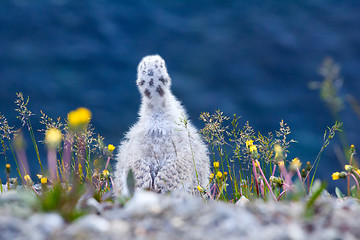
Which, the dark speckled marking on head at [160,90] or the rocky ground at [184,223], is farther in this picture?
the dark speckled marking on head at [160,90]

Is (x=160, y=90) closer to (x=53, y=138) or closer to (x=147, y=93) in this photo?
(x=147, y=93)

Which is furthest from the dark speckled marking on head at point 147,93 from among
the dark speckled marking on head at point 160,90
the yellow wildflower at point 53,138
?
the yellow wildflower at point 53,138

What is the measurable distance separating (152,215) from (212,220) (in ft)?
1.11

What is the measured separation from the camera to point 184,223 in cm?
249

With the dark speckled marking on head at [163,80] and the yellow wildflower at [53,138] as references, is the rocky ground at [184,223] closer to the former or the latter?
the yellow wildflower at [53,138]

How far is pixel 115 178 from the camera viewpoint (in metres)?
5.56

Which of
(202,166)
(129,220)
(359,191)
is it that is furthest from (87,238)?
(202,166)

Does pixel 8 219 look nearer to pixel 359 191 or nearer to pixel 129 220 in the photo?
pixel 129 220

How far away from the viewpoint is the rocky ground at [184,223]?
92.5 inches

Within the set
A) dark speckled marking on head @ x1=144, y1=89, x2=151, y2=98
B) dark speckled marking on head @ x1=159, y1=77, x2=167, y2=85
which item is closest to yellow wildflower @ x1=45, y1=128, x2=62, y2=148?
dark speckled marking on head @ x1=144, y1=89, x2=151, y2=98

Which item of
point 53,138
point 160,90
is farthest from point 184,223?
point 160,90

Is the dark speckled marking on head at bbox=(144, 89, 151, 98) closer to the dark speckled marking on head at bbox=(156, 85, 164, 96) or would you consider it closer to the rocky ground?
the dark speckled marking on head at bbox=(156, 85, 164, 96)

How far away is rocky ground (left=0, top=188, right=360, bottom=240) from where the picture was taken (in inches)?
92.5

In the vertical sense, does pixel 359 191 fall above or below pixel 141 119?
below
